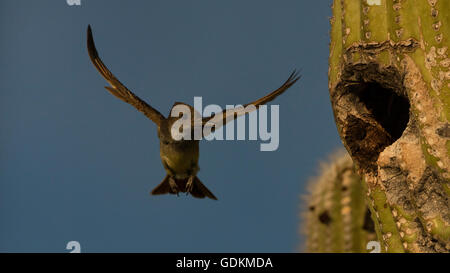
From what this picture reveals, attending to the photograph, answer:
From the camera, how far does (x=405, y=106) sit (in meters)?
3.40

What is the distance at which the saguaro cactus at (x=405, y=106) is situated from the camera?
2705 millimetres

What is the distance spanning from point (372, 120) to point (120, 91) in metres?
1.81

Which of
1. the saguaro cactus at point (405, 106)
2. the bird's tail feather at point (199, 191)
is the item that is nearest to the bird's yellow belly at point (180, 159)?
the bird's tail feather at point (199, 191)

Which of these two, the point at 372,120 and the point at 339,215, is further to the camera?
the point at 339,215

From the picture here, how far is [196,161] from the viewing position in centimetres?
439

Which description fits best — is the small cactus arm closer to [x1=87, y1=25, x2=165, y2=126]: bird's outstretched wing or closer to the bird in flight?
the bird in flight

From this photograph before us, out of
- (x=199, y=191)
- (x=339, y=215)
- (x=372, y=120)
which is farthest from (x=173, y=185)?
(x=372, y=120)

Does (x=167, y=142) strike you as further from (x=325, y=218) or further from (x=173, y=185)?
(x=325, y=218)

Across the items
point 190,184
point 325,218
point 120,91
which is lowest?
point 325,218

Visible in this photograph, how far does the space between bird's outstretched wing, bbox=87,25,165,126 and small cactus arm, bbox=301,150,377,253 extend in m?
1.48

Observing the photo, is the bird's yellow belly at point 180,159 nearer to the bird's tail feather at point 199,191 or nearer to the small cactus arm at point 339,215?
the bird's tail feather at point 199,191

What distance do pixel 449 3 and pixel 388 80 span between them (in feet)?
1.60

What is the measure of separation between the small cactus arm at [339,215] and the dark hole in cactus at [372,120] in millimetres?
1558
